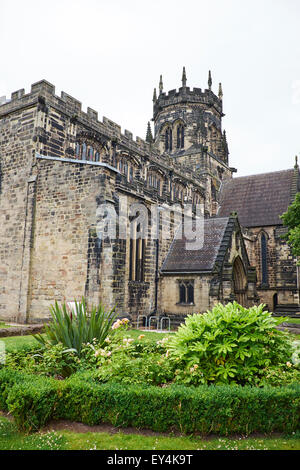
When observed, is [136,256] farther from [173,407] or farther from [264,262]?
[264,262]

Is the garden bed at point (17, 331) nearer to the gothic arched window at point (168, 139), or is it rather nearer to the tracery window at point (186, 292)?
the tracery window at point (186, 292)

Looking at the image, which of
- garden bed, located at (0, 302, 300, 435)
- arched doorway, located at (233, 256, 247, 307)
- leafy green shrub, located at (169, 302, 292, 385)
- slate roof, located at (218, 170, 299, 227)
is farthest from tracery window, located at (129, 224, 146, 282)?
slate roof, located at (218, 170, 299, 227)

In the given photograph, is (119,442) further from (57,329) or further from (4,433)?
(57,329)

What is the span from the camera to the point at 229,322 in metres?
6.23

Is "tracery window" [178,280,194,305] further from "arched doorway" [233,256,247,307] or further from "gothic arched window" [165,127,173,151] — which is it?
"gothic arched window" [165,127,173,151]

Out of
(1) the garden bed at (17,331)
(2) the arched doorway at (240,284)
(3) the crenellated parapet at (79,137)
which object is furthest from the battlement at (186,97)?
(1) the garden bed at (17,331)

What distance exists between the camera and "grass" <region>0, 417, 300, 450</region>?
471cm

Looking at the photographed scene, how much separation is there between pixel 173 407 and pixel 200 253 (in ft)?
49.8

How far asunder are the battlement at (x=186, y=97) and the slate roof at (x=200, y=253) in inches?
844

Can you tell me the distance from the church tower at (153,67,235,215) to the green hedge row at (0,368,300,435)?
3169 cm

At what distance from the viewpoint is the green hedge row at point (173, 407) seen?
506 centimetres

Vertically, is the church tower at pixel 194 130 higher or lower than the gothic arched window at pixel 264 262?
higher

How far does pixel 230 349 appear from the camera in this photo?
5.79 meters
